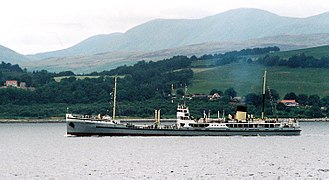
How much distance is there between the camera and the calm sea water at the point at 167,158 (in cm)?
8031

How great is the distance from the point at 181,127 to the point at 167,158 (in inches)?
1729

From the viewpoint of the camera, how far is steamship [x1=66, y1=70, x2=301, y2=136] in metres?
141

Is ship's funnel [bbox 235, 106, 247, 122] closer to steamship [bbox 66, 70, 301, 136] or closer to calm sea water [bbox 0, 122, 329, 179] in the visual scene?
steamship [bbox 66, 70, 301, 136]

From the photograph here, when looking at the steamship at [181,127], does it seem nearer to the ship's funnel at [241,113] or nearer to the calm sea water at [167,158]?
the ship's funnel at [241,113]

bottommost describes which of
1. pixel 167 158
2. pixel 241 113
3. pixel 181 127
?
pixel 167 158

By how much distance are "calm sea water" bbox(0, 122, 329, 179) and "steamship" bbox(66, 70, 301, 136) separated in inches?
89.8

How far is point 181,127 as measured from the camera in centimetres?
14150

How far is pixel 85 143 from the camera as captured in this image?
4943 inches

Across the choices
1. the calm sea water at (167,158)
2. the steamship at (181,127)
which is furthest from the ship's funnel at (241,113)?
the calm sea water at (167,158)

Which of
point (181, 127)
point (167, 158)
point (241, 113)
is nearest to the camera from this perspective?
point (167, 158)

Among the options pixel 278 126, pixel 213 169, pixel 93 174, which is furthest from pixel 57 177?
pixel 278 126

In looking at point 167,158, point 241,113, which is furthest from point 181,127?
point 167,158

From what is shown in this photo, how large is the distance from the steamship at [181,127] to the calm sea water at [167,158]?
2281 millimetres

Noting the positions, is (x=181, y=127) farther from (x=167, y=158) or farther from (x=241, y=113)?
(x=167, y=158)
